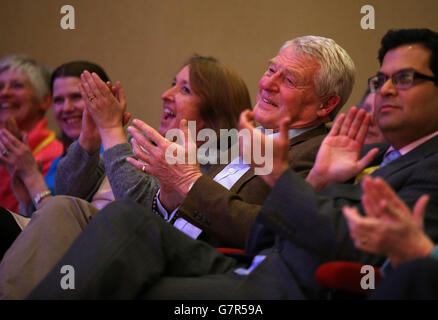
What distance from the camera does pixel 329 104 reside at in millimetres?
2021

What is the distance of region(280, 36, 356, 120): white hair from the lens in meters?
1.98

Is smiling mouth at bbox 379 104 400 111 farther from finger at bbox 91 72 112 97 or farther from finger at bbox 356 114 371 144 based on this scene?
finger at bbox 91 72 112 97

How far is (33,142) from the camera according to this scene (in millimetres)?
3240

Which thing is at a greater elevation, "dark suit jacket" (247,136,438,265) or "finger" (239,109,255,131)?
"finger" (239,109,255,131)

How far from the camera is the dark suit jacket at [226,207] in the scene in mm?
1629

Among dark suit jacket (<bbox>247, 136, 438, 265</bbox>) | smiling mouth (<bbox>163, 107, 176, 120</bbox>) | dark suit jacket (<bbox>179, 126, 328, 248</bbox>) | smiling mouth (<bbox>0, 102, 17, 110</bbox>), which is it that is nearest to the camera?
dark suit jacket (<bbox>247, 136, 438, 265</bbox>)

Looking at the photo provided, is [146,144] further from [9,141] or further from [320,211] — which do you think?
[9,141]

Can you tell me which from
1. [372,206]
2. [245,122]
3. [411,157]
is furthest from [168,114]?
[372,206]

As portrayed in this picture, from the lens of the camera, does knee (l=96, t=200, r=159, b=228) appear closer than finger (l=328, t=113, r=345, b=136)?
Yes

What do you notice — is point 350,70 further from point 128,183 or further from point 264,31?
point 264,31

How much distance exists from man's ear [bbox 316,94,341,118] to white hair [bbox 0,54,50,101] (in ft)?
6.64

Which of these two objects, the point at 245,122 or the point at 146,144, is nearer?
the point at 245,122

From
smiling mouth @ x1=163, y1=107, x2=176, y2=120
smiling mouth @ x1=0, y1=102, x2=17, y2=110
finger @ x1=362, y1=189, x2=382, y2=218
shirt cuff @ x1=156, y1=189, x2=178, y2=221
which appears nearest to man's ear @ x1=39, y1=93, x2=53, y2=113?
smiling mouth @ x1=0, y1=102, x2=17, y2=110

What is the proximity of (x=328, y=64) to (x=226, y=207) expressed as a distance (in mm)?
711
